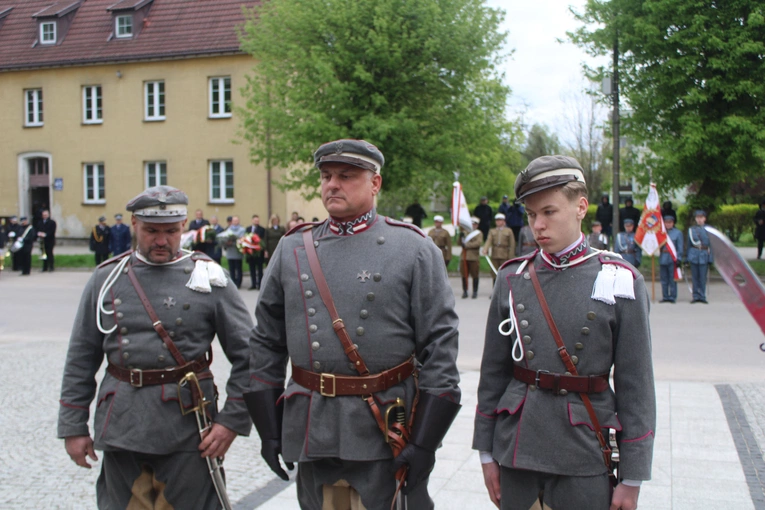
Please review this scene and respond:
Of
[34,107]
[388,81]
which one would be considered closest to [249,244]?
[388,81]

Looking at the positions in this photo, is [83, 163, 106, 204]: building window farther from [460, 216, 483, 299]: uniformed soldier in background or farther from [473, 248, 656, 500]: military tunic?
[473, 248, 656, 500]: military tunic

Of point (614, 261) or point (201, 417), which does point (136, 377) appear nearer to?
point (201, 417)

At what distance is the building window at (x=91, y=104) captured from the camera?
120 ft

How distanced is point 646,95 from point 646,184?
2423 millimetres

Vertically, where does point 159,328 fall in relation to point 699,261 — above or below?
above

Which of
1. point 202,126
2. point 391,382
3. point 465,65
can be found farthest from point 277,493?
point 202,126

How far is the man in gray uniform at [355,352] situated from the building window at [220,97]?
105ft

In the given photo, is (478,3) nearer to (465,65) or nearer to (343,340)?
(465,65)

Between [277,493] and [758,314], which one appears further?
[277,493]

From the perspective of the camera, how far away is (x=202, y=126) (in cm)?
3494

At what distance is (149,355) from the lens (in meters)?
3.78

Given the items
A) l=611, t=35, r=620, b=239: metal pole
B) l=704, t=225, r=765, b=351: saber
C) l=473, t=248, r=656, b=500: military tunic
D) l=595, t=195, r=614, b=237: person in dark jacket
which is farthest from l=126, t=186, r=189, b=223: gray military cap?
l=595, t=195, r=614, b=237: person in dark jacket

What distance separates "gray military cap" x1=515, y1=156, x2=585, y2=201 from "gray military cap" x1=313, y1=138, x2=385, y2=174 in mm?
572

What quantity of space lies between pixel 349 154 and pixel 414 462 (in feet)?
4.11
